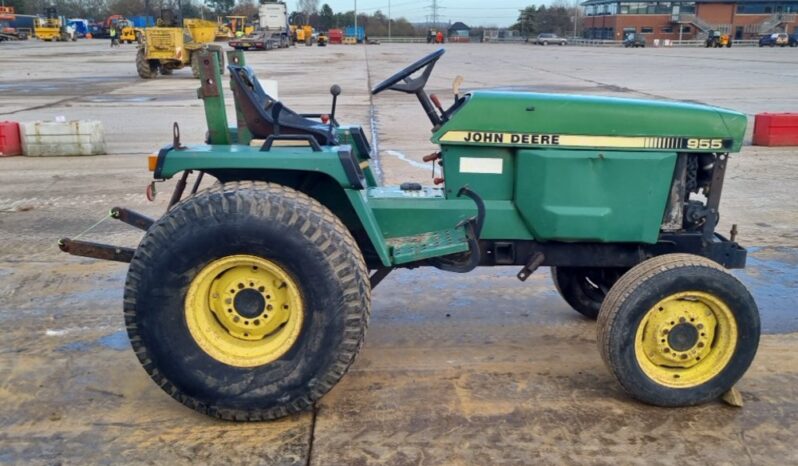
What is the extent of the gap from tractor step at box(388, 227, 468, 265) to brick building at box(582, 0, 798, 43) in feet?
287

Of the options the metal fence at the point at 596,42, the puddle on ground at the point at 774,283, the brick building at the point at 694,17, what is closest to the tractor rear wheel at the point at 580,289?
the puddle on ground at the point at 774,283

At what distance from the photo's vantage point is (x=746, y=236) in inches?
267

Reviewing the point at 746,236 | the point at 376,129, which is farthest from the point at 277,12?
the point at 746,236

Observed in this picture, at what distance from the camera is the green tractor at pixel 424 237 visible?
10.9 ft

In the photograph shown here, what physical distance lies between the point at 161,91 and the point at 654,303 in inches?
822

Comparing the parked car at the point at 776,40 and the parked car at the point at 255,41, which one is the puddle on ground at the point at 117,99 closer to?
the parked car at the point at 255,41

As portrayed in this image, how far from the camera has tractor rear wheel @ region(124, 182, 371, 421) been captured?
3.27 metres

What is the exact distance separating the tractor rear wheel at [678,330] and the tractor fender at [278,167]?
3.84 ft

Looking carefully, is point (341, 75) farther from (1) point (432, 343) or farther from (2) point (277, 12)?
(2) point (277, 12)

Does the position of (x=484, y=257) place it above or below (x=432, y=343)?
above

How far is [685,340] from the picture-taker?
3615mm

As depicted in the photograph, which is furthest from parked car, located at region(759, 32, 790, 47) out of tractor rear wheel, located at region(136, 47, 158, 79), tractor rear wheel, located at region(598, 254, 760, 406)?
tractor rear wheel, located at region(598, 254, 760, 406)

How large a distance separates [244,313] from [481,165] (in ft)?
4.57

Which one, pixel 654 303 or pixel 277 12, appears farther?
pixel 277 12
